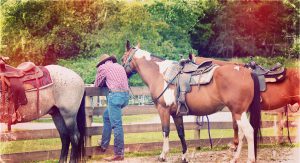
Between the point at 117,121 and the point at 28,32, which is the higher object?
the point at 28,32

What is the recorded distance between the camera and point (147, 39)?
38.0 ft

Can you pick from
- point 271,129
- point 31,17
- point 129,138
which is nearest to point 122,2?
point 31,17

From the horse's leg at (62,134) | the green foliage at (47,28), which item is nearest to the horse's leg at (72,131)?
the horse's leg at (62,134)

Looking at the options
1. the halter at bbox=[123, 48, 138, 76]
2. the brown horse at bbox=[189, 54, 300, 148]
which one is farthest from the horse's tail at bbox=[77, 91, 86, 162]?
the brown horse at bbox=[189, 54, 300, 148]

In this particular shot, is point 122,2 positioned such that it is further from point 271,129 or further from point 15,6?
point 271,129

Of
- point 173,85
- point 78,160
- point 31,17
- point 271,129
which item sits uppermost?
point 31,17

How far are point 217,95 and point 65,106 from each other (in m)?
2.14

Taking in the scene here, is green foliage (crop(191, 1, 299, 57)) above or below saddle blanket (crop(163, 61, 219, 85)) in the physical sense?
above

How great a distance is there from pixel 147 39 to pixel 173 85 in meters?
5.50

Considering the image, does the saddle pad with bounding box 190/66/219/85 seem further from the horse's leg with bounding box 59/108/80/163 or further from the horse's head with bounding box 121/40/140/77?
the horse's leg with bounding box 59/108/80/163

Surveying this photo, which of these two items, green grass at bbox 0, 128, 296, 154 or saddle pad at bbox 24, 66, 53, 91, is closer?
saddle pad at bbox 24, 66, 53, 91

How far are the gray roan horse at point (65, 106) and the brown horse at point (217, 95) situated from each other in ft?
4.27

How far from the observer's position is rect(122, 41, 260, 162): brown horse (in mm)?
5598

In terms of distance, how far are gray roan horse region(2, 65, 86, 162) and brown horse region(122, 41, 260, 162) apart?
130 cm
